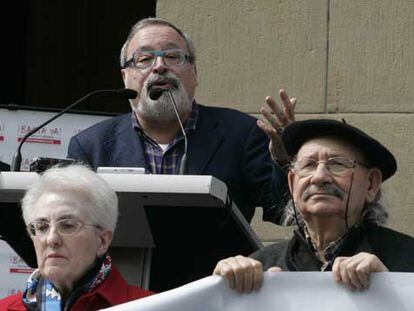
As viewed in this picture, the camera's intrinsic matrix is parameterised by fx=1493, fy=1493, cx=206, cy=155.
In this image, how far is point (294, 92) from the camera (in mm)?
8086

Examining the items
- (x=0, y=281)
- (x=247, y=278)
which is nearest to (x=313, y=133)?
(x=247, y=278)

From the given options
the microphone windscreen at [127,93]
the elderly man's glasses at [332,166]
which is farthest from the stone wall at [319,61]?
the elderly man's glasses at [332,166]

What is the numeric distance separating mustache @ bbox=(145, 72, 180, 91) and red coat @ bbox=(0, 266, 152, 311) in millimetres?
1228

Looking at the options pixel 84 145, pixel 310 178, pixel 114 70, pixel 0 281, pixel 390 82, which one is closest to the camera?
pixel 310 178

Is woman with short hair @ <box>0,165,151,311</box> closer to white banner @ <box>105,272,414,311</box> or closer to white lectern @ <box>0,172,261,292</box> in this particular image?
white lectern @ <box>0,172,261,292</box>

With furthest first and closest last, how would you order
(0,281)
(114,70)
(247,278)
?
(114,70), (0,281), (247,278)

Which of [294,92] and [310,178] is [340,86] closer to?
[294,92]

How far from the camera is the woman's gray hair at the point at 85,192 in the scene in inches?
184

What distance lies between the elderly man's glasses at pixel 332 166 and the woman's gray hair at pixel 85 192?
24.1 inches

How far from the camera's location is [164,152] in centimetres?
577

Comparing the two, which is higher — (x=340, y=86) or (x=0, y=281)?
(x=340, y=86)

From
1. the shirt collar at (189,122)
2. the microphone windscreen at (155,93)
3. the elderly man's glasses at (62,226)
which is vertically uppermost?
the microphone windscreen at (155,93)

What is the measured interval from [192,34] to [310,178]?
3.61 metres

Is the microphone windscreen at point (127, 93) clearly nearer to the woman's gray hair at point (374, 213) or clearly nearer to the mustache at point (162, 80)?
the mustache at point (162, 80)
